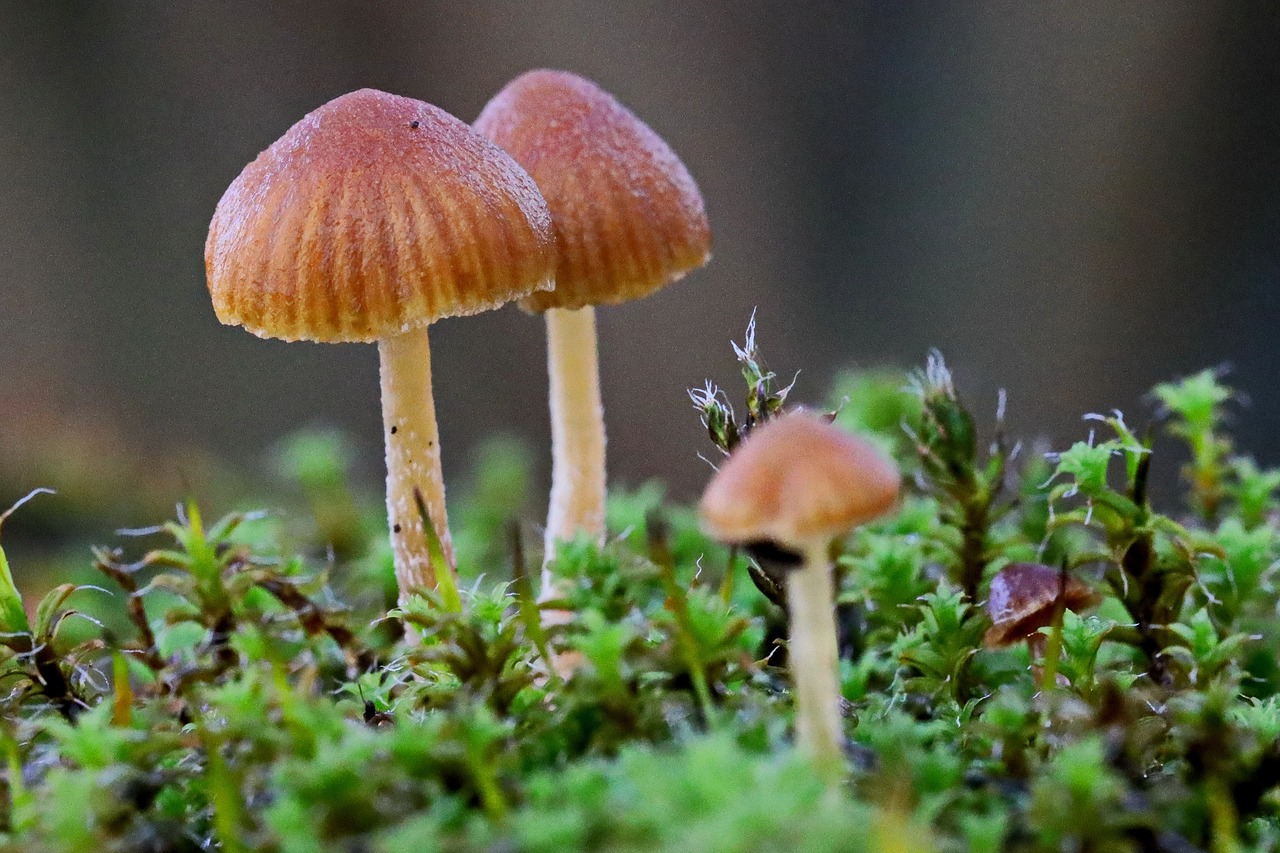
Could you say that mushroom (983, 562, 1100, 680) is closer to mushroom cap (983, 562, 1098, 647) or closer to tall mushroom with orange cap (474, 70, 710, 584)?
mushroom cap (983, 562, 1098, 647)

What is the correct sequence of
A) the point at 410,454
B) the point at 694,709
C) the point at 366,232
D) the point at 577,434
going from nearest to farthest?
the point at 694,709 → the point at 366,232 → the point at 410,454 → the point at 577,434

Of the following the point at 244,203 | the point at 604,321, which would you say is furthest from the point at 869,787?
the point at 604,321

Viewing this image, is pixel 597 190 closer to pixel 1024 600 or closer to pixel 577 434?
pixel 577 434

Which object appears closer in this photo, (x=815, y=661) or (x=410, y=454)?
(x=815, y=661)

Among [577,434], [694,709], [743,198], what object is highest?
[743,198]

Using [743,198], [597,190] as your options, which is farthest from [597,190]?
[743,198]

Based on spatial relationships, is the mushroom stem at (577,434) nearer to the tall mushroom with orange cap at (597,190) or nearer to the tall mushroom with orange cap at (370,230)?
the tall mushroom with orange cap at (597,190)

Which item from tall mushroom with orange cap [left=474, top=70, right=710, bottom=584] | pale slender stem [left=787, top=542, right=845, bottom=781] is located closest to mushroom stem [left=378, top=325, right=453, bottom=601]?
tall mushroom with orange cap [left=474, top=70, right=710, bottom=584]
